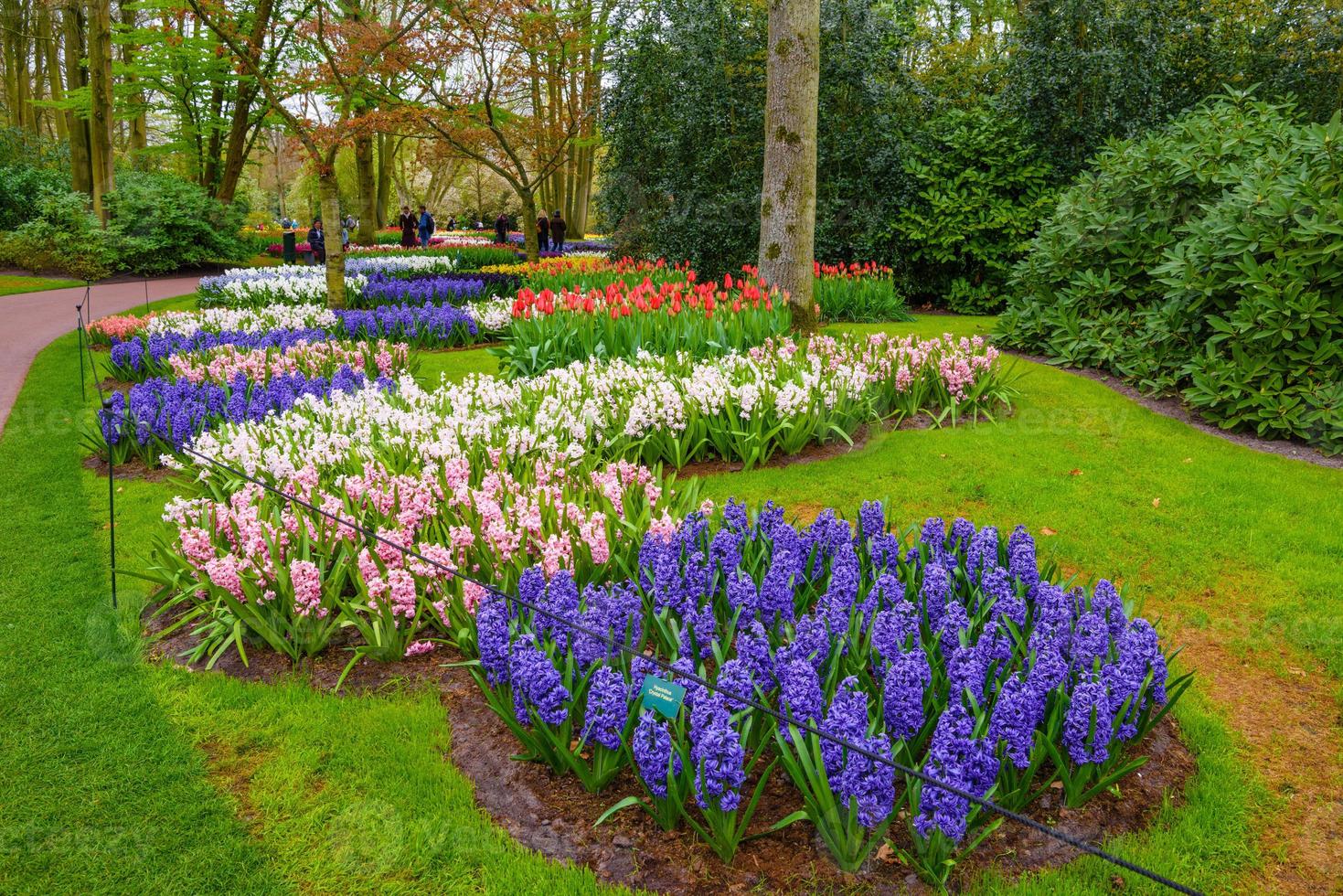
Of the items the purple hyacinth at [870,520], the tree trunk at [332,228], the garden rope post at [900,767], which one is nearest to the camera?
the garden rope post at [900,767]

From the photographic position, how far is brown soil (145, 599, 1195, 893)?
243cm

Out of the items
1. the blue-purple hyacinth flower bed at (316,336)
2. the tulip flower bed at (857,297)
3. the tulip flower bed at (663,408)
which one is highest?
the tulip flower bed at (857,297)

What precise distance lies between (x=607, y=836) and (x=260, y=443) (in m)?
3.62

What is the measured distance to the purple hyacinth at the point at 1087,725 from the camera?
2.55 meters

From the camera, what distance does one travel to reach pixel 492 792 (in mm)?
2852

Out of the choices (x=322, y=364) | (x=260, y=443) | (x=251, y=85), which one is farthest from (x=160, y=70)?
(x=260, y=443)

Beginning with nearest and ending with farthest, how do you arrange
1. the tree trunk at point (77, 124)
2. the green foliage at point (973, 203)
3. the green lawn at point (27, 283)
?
the green foliage at point (973, 203), the green lawn at point (27, 283), the tree trunk at point (77, 124)

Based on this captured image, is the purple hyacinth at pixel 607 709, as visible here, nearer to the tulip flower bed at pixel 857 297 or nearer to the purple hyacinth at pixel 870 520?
the purple hyacinth at pixel 870 520

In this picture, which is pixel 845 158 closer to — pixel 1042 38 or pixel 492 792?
pixel 1042 38

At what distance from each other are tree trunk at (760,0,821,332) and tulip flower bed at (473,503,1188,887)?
6414mm

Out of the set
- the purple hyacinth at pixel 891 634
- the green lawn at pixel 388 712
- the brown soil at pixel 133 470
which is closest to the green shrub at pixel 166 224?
the brown soil at pixel 133 470

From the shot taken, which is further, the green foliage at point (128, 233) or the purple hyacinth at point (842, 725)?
the green foliage at point (128, 233)

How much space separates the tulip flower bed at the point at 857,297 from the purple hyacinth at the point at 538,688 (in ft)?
30.9

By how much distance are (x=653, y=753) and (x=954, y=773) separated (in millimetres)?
820
